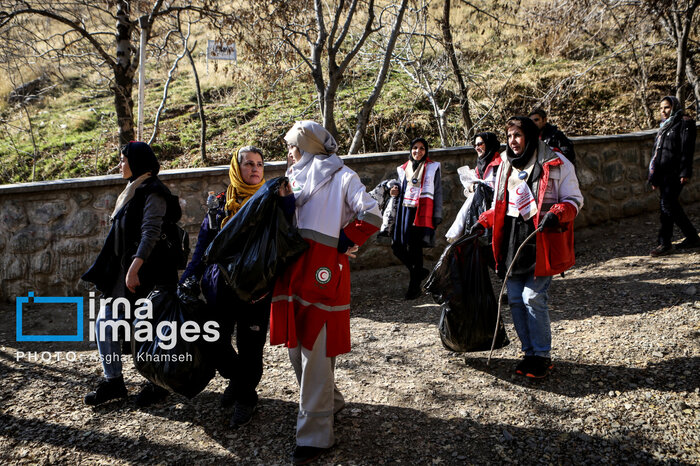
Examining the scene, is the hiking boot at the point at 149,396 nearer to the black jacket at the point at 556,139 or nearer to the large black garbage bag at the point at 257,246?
the large black garbage bag at the point at 257,246

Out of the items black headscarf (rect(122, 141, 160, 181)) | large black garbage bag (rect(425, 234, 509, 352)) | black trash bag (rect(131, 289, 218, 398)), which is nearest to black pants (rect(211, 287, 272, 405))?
black trash bag (rect(131, 289, 218, 398))

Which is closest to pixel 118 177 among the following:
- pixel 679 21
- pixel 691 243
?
pixel 691 243

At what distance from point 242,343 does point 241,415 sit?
0.41 m

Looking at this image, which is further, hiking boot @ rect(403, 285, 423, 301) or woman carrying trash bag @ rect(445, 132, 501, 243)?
hiking boot @ rect(403, 285, 423, 301)

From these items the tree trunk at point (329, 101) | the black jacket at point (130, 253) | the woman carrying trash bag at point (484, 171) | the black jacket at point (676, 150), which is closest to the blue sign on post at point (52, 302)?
the black jacket at point (130, 253)

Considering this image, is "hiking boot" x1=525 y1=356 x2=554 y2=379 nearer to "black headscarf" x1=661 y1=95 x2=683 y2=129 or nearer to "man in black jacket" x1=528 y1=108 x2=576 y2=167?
"man in black jacket" x1=528 y1=108 x2=576 y2=167

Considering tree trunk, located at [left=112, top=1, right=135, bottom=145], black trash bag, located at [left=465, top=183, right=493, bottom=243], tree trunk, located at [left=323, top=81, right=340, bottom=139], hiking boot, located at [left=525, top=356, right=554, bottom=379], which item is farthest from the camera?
tree trunk, located at [left=112, top=1, right=135, bottom=145]

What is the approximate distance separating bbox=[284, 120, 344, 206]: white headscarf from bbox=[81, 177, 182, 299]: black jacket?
101 cm

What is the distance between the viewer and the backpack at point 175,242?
3.29 metres

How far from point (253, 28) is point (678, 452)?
6.78 m

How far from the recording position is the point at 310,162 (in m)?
2.76

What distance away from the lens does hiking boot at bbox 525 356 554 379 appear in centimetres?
337

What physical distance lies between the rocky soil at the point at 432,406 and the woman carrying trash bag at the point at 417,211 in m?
0.93

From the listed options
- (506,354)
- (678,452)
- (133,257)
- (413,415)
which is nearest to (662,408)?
(678,452)
